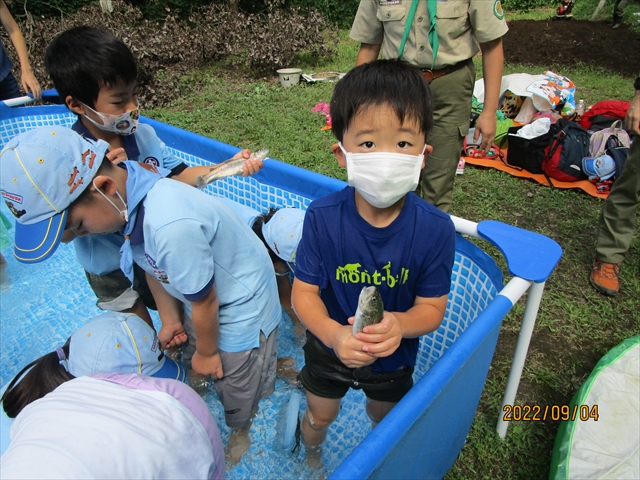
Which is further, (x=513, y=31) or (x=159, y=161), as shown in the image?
(x=513, y=31)

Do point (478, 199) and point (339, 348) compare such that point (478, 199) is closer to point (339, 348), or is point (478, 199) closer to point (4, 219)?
point (339, 348)

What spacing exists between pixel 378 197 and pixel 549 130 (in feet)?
13.0

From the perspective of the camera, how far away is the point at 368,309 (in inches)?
43.7

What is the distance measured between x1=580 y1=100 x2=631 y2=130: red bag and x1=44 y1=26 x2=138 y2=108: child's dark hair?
484cm

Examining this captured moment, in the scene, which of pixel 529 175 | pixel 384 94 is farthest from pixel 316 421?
pixel 529 175

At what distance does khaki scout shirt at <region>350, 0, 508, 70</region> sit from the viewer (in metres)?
2.43

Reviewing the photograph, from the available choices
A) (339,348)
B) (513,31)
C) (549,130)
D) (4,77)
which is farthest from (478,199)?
(513,31)

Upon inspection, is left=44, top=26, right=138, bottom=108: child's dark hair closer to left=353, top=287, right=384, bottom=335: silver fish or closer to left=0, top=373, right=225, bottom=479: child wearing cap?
left=0, top=373, right=225, bottom=479: child wearing cap

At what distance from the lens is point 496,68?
2598 mm

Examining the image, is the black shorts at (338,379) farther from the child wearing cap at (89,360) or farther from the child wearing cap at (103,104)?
the child wearing cap at (103,104)

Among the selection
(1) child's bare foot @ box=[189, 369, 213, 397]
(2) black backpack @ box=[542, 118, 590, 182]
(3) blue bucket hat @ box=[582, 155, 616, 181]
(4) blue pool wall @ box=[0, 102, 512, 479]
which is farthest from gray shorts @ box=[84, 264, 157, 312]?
(3) blue bucket hat @ box=[582, 155, 616, 181]

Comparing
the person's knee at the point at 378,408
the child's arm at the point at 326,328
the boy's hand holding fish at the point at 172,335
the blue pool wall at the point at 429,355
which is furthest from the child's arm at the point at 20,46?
the person's knee at the point at 378,408

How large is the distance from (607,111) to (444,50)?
3521 millimetres

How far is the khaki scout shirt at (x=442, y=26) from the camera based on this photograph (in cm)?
243
